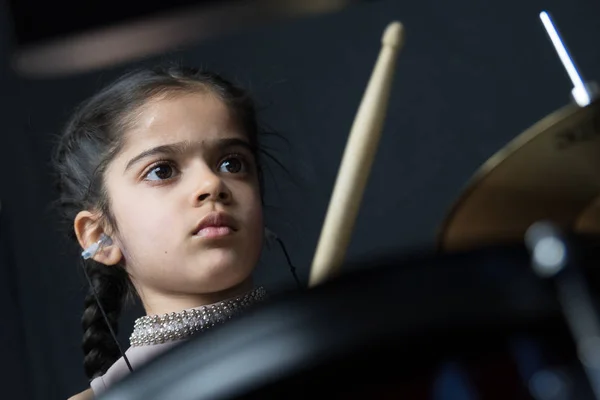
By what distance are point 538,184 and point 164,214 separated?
10.4 inches

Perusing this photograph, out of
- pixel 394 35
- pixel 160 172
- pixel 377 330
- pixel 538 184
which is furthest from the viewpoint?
pixel 394 35

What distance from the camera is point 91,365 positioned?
0.71 metres

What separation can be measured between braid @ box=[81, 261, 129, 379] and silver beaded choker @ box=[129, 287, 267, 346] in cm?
4

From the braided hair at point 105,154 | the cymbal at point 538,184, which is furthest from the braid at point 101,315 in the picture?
the cymbal at point 538,184

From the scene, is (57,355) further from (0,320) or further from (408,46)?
(408,46)

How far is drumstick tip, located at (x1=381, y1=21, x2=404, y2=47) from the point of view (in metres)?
0.86

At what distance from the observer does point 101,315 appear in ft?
2.33

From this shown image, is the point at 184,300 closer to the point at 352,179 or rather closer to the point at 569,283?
the point at 352,179

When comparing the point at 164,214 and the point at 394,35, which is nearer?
the point at 164,214

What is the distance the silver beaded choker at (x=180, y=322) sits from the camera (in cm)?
63

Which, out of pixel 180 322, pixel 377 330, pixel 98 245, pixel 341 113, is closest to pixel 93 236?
pixel 98 245

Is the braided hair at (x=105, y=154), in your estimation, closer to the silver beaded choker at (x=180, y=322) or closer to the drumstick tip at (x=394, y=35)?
the silver beaded choker at (x=180, y=322)

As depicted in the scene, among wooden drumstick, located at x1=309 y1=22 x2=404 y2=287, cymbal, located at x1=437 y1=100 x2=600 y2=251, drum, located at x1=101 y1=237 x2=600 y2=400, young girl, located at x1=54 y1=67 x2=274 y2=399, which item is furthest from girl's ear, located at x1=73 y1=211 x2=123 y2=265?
drum, located at x1=101 y1=237 x2=600 y2=400

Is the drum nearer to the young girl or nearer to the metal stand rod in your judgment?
the metal stand rod
